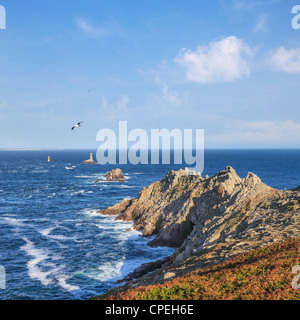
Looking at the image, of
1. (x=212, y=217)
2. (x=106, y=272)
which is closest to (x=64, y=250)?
(x=106, y=272)

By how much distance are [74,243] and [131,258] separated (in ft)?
37.9

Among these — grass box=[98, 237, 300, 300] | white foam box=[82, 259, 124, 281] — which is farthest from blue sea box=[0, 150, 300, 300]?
grass box=[98, 237, 300, 300]

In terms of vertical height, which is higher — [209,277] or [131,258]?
[209,277]

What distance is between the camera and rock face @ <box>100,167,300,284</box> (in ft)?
78.5

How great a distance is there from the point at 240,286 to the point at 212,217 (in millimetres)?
21365

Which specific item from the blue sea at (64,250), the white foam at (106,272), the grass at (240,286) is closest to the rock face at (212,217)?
the blue sea at (64,250)

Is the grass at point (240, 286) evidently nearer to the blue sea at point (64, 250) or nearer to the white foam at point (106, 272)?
the blue sea at point (64, 250)

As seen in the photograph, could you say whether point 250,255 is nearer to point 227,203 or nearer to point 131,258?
point 227,203

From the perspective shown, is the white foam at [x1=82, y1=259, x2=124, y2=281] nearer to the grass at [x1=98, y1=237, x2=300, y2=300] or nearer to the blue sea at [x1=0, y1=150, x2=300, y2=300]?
the blue sea at [x1=0, y1=150, x2=300, y2=300]

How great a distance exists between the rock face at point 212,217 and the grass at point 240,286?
587cm

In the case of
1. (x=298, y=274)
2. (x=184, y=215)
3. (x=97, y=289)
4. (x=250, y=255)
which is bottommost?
(x=97, y=289)
